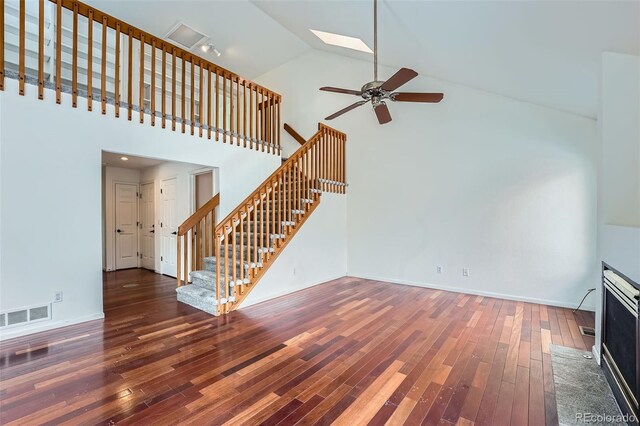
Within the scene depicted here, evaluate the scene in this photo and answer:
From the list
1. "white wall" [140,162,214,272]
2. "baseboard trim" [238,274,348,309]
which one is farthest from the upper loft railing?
"baseboard trim" [238,274,348,309]

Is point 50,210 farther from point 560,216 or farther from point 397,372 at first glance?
point 560,216

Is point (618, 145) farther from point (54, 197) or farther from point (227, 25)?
point (227, 25)

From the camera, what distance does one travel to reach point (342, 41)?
528cm

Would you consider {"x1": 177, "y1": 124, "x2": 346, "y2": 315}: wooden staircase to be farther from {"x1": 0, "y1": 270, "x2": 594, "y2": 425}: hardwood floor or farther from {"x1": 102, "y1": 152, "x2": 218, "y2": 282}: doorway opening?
{"x1": 102, "y1": 152, "x2": 218, "y2": 282}: doorway opening

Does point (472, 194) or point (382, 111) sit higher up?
point (382, 111)

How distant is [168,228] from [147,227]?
3.62 feet

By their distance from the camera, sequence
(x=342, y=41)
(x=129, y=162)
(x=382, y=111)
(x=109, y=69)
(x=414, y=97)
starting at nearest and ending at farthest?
(x=414, y=97), (x=382, y=111), (x=342, y=41), (x=109, y=69), (x=129, y=162)

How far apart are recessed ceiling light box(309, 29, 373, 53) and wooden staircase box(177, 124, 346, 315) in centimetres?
148

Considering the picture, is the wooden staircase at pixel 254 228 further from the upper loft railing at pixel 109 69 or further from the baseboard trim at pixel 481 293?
the baseboard trim at pixel 481 293

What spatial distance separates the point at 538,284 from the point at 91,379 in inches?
202

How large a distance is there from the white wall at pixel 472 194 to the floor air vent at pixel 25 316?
14.7 ft

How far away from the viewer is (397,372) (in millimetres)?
2244

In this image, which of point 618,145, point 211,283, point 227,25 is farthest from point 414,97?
point 227,25

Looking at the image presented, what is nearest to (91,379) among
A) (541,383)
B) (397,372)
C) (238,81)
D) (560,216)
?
(397,372)
